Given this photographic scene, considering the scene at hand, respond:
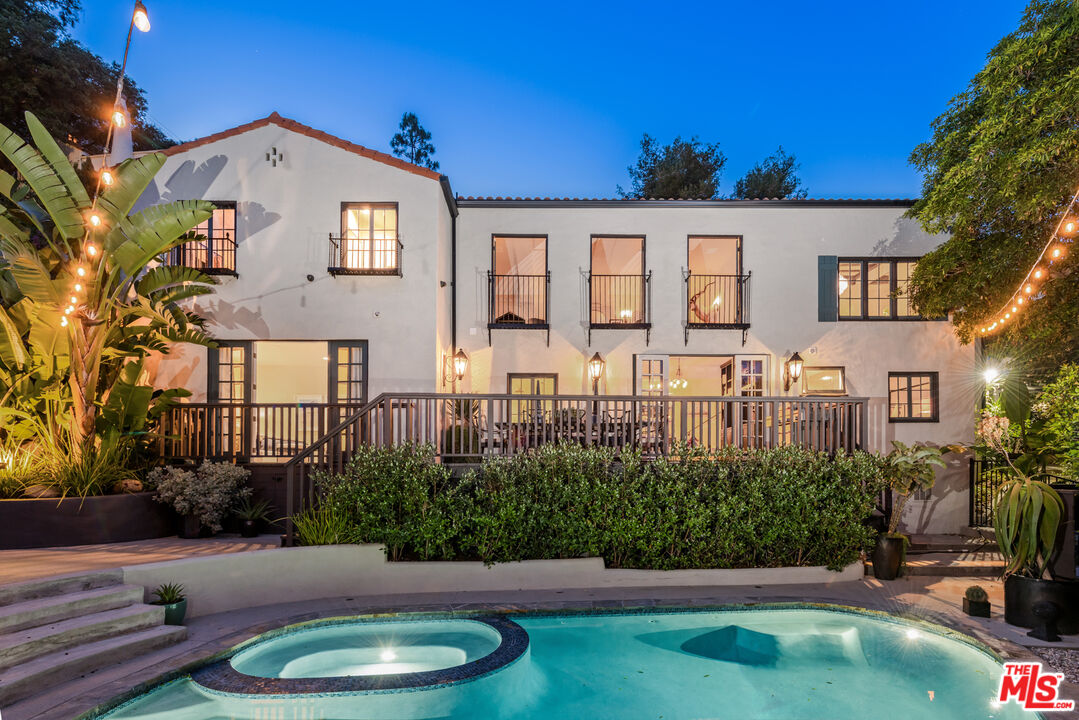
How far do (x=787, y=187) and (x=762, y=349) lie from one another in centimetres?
1455

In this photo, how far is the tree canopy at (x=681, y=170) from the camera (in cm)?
2295

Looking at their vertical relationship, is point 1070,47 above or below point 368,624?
above

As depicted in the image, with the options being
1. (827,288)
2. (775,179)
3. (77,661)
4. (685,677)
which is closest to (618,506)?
(685,677)

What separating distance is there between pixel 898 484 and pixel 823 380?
462cm

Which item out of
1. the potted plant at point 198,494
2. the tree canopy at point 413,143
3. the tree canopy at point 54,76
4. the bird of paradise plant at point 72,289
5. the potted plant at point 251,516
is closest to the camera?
the bird of paradise plant at point 72,289

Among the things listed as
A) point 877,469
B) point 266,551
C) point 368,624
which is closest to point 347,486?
point 266,551

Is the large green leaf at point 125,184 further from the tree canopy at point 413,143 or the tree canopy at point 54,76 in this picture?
the tree canopy at point 413,143

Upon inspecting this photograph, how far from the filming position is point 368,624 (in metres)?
5.99

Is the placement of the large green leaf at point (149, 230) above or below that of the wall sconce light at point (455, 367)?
above

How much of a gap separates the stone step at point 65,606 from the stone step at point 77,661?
1.37 ft

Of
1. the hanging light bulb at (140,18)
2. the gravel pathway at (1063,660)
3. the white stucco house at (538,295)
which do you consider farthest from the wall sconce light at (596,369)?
the hanging light bulb at (140,18)

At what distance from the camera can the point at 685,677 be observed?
5285 millimetres

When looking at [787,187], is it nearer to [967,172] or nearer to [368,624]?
[967,172]

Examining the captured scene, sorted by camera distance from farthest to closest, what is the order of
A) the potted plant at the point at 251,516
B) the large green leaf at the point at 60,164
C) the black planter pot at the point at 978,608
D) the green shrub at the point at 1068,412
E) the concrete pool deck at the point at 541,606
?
the potted plant at the point at 251,516 < the large green leaf at the point at 60,164 < the black planter pot at the point at 978,608 < the green shrub at the point at 1068,412 < the concrete pool deck at the point at 541,606
